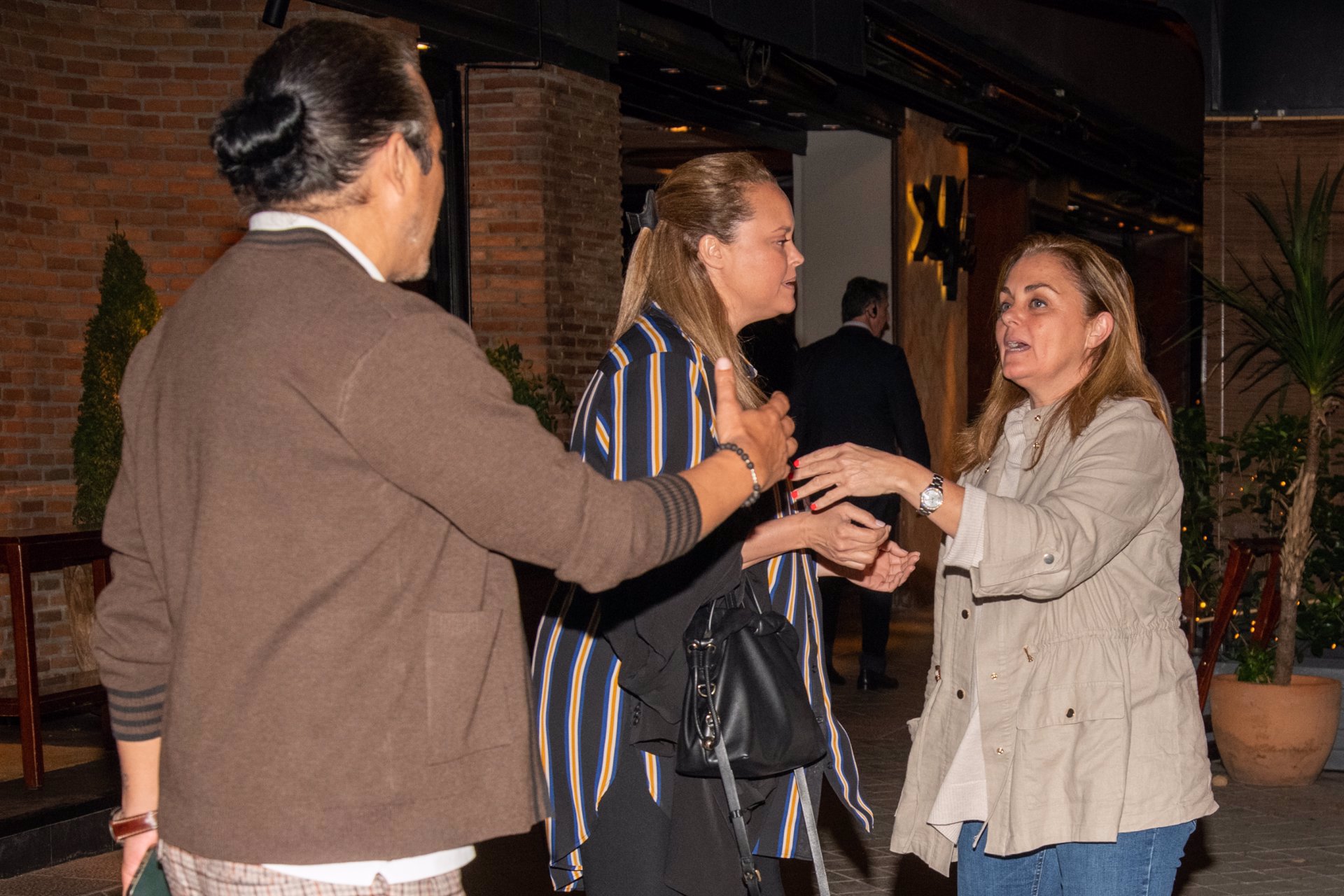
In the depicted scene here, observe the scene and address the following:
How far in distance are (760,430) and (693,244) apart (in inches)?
32.6

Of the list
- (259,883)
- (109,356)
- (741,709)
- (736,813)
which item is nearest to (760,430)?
(741,709)

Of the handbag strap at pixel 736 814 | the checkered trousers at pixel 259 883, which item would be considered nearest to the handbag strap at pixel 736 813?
the handbag strap at pixel 736 814

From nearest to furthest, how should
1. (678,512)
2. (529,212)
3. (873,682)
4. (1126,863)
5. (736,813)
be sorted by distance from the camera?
(678,512)
(736,813)
(1126,863)
(873,682)
(529,212)

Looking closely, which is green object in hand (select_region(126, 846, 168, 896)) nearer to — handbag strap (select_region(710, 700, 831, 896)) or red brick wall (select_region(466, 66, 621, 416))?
handbag strap (select_region(710, 700, 831, 896))

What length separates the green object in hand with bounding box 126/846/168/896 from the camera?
1808 millimetres

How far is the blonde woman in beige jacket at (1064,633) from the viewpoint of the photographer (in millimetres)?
2557

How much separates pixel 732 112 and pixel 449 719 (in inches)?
392

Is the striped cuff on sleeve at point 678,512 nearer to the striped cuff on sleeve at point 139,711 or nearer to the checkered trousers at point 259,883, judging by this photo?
the checkered trousers at point 259,883

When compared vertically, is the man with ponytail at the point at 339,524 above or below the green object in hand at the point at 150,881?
above

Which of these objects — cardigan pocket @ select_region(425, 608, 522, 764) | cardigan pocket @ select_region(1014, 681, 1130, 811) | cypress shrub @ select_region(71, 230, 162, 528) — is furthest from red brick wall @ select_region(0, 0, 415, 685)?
cardigan pocket @ select_region(425, 608, 522, 764)

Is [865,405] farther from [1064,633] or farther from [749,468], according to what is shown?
[749,468]

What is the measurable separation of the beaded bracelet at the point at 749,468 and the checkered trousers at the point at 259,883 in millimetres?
625

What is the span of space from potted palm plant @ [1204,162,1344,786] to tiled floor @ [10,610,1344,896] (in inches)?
6.1

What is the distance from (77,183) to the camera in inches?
290
